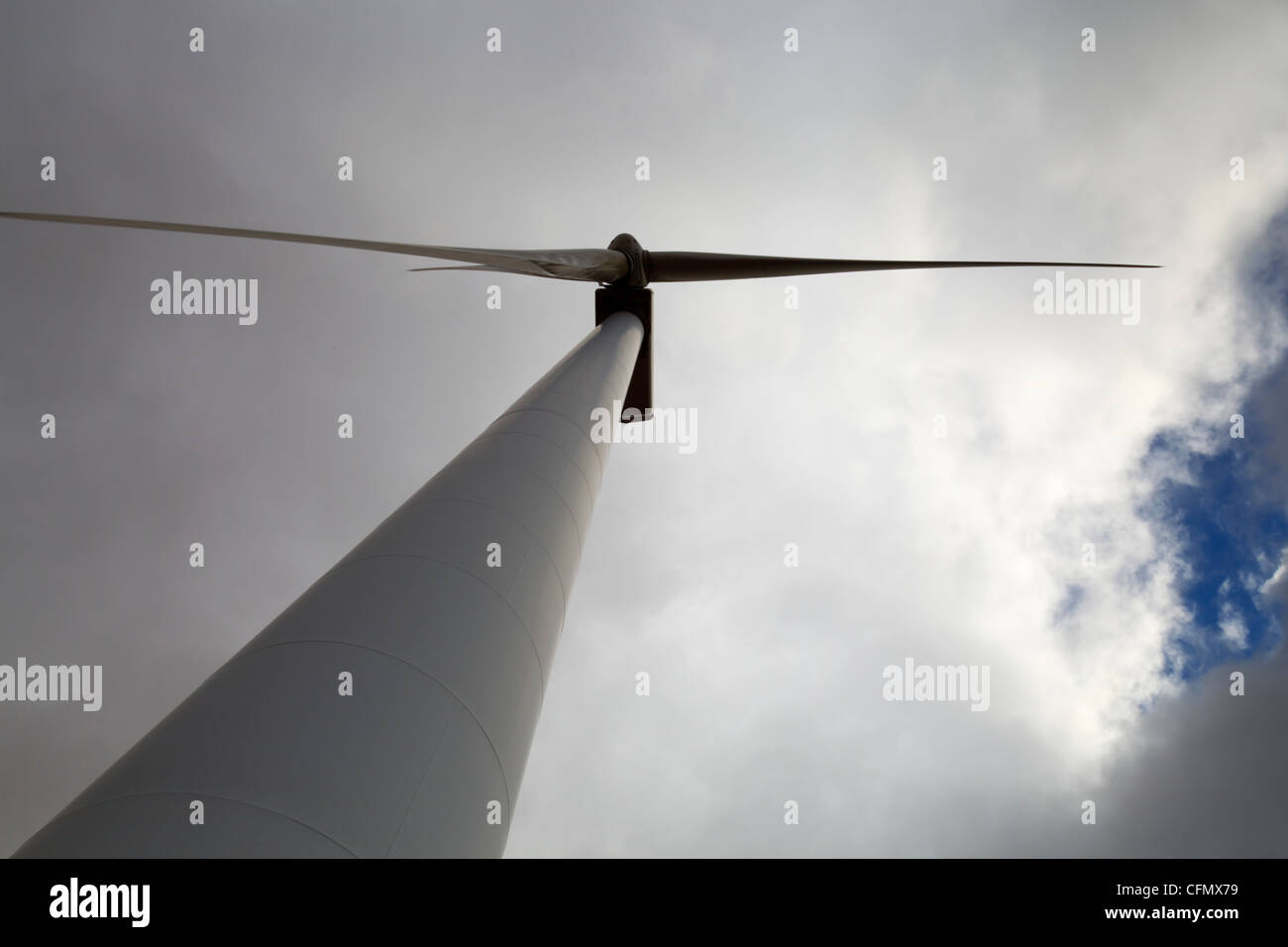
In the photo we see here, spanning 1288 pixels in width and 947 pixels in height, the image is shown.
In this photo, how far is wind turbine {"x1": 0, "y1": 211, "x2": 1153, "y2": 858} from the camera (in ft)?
15.3

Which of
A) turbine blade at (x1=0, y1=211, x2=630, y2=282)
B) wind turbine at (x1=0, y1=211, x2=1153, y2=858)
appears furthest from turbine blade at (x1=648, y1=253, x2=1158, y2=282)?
wind turbine at (x1=0, y1=211, x2=1153, y2=858)

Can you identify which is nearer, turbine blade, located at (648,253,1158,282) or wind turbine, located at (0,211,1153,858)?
wind turbine, located at (0,211,1153,858)

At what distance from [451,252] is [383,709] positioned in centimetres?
972

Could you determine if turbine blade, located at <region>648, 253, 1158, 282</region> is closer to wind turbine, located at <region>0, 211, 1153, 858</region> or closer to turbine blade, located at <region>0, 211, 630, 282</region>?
turbine blade, located at <region>0, 211, 630, 282</region>

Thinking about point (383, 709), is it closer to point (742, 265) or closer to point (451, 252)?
point (451, 252)

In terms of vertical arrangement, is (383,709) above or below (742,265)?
below

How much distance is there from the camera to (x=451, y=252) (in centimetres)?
1312

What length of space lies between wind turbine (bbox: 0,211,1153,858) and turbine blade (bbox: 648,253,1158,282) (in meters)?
14.7

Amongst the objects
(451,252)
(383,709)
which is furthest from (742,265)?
(383,709)

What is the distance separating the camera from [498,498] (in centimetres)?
907

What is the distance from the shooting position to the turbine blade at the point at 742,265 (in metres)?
21.1
